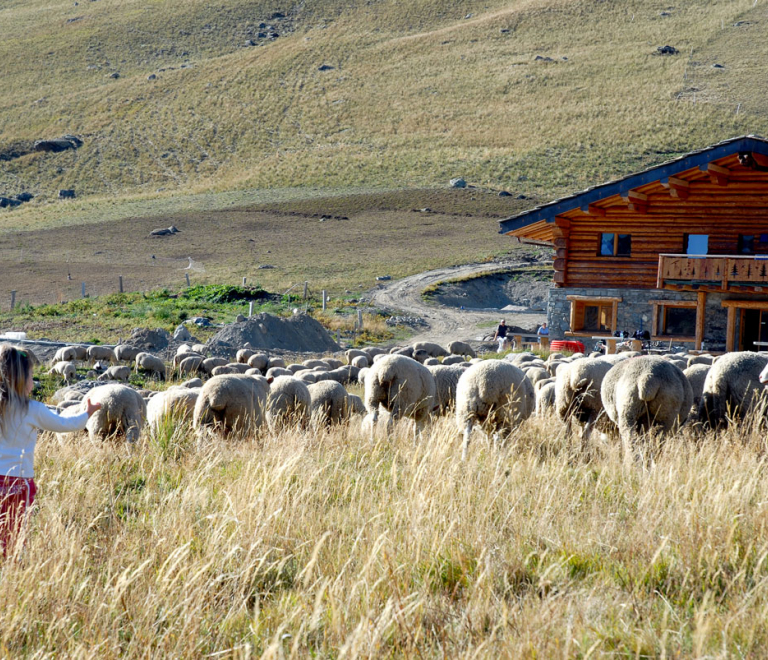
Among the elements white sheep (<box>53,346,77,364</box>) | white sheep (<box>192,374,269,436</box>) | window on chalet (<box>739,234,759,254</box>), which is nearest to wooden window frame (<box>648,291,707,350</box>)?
window on chalet (<box>739,234,759,254</box>)

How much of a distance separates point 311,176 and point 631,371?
73.0m

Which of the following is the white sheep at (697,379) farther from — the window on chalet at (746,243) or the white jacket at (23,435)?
the window on chalet at (746,243)

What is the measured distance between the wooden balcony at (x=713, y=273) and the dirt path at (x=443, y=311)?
376 inches

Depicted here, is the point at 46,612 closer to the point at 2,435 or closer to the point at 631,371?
the point at 2,435

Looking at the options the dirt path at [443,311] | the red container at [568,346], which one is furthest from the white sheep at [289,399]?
the dirt path at [443,311]

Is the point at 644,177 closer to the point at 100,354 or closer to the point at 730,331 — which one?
the point at 730,331

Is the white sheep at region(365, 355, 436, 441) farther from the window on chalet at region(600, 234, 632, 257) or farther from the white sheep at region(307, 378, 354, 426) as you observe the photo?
the window on chalet at region(600, 234, 632, 257)

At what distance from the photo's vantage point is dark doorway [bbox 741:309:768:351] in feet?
87.8

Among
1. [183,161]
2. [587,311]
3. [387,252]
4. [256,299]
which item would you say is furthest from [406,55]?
[587,311]

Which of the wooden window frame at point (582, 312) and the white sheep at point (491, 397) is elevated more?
the wooden window frame at point (582, 312)

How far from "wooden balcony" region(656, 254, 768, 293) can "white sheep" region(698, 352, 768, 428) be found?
16.1 m

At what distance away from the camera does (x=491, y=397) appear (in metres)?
9.52

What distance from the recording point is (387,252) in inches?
2286

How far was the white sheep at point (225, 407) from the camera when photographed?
32.6ft
